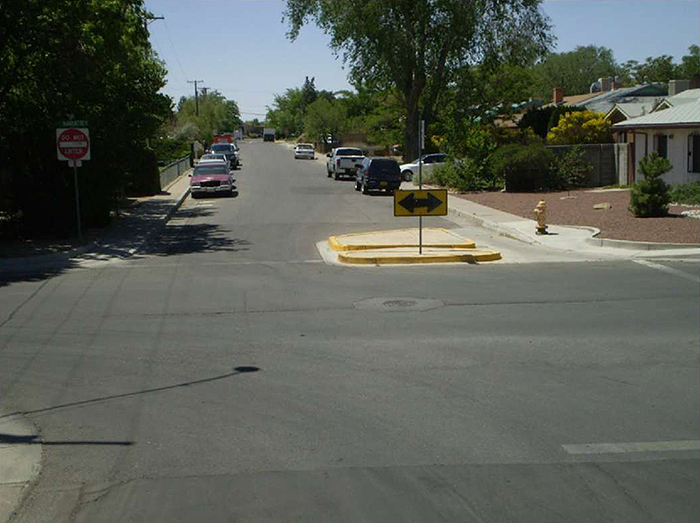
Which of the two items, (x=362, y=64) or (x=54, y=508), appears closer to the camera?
(x=54, y=508)

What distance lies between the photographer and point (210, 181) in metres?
37.6

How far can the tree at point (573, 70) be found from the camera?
13238 cm

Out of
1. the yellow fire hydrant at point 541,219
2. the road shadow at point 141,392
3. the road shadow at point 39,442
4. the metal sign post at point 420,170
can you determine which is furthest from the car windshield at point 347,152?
the road shadow at point 39,442

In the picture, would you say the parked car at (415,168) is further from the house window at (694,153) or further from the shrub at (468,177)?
the house window at (694,153)

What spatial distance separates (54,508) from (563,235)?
17879mm

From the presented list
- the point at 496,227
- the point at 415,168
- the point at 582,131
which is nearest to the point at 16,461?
the point at 496,227

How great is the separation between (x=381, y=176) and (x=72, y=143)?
60.9 ft

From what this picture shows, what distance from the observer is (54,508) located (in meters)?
6.01

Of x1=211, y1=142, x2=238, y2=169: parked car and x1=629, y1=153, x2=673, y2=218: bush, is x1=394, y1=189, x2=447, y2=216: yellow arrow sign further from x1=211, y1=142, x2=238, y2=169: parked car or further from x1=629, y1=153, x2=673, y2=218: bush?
x1=211, y1=142, x2=238, y2=169: parked car

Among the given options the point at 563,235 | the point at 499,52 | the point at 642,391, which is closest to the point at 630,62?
the point at 499,52

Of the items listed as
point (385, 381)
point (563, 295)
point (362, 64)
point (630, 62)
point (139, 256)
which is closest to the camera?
point (385, 381)

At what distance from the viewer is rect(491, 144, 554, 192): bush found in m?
35.1

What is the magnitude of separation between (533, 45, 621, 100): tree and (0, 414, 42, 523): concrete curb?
121 metres

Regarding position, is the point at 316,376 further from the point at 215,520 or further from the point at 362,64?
the point at 362,64
